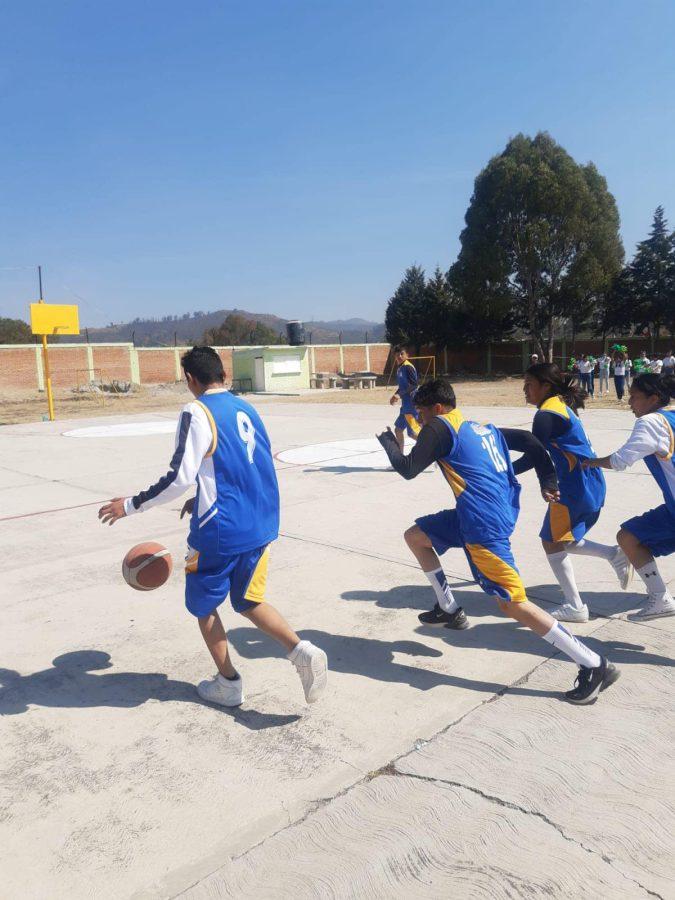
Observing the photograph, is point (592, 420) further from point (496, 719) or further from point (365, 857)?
point (365, 857)

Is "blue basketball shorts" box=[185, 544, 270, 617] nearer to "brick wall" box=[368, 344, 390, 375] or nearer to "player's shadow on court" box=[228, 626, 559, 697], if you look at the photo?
"player's shadow on court" box=[228, 626, 559, 697]

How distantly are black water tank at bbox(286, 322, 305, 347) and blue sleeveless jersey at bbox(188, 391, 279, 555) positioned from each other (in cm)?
3568

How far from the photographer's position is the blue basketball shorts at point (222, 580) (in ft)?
11.3

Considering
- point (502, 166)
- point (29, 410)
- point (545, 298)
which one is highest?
point (502, 166)

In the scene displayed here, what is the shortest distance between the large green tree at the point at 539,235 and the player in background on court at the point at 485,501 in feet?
127

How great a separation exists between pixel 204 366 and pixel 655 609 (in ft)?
10.4

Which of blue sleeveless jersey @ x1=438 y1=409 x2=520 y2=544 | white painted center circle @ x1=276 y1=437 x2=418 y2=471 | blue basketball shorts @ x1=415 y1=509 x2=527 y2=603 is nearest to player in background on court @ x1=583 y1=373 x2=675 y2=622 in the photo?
blue sleeveless jersey @ x1=438 y1=409 x2=520 y2=544

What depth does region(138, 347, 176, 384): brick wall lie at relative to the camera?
40.8 metres

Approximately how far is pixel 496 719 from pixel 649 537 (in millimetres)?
1676

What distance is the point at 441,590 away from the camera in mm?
4484

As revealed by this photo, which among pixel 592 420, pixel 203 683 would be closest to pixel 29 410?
pixel 592 420

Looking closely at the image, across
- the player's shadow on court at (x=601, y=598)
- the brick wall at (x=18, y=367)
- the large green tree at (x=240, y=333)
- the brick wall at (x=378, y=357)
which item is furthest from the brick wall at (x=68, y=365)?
the large green tree at (x=240, y=333)

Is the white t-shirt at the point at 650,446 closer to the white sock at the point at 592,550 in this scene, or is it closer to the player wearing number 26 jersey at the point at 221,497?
the white sock at the point at 592,550

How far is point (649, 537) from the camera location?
4414 millimetres
